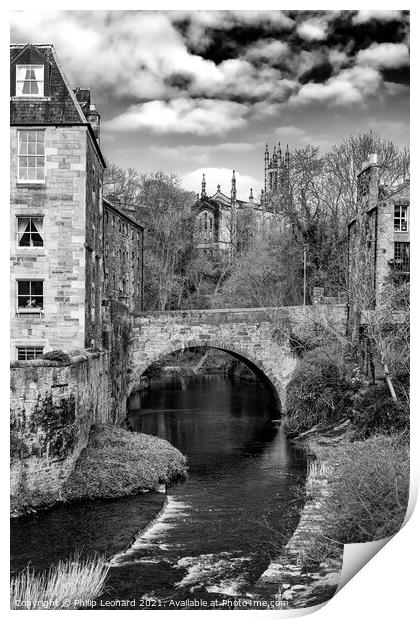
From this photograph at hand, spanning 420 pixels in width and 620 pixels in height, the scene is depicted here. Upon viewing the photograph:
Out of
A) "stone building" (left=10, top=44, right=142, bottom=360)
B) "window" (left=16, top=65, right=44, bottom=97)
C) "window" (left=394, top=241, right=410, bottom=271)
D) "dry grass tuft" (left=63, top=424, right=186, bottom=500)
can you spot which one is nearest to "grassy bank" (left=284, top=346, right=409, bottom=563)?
"window" (left=394, top=241, right=410, bottom=271)

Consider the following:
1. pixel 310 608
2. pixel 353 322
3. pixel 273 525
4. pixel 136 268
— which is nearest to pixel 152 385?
pixel 136 268

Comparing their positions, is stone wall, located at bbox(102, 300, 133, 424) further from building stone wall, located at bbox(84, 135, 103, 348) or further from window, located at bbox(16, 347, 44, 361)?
window, located at bbox(16, 347, 44, 361)

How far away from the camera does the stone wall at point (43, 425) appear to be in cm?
962

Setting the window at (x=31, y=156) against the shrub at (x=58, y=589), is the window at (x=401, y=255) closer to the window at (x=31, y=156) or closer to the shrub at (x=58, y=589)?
the window at (x=31, y=156)

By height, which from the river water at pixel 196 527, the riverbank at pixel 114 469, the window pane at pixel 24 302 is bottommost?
the river water at pixel 196 527

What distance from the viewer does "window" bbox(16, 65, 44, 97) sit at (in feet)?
32.1

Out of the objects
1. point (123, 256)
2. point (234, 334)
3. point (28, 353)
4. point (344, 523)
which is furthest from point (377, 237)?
point (344, 523)

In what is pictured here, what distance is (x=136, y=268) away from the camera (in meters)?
22.8

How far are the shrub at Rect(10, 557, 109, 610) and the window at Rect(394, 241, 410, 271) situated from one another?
1065 centimetres

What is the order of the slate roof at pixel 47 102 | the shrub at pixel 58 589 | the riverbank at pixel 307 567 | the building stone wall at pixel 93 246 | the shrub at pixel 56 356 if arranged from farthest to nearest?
the building stone wall at pixel 93 246, the shrub at pixel 56 356, the slate roof at pixel 47 102, the riverbank at pixel 307 567, the shrub at pixel 58 589

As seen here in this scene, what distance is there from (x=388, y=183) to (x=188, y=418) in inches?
319

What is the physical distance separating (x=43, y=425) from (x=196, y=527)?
2574mm

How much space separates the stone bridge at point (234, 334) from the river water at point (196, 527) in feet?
7.16

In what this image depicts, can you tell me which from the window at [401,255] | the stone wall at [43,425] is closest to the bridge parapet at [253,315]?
the window at [401,255]
